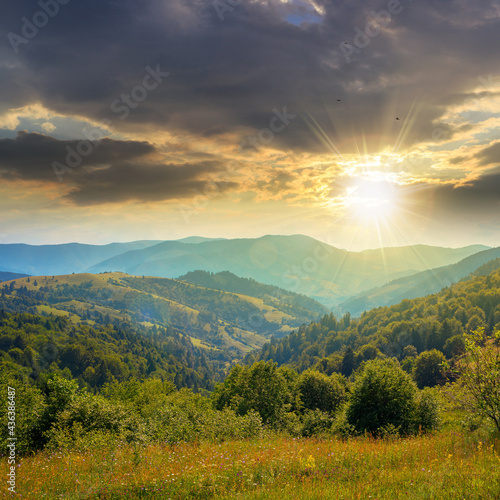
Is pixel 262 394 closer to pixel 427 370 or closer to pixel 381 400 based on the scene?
pixel 381 400

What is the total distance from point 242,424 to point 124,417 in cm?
1347

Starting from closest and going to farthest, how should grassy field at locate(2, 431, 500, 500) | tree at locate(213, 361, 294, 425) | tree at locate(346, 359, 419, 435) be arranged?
grassy field at locate(2, 431, 500, 500), tree at locate(346, 359, 419, 435), tree at locate(213, 361, 294, 425)

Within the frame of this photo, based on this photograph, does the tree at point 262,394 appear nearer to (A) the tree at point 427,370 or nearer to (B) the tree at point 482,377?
(B) the tree at point 482,377

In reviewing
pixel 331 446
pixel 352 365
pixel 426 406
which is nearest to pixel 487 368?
pixel 331 446

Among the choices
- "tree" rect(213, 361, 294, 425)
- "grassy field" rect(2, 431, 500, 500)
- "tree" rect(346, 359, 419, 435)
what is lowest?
"tree" rect(213, 361, 294, 425)

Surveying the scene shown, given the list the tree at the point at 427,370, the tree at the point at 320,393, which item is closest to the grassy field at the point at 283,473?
the tree at the point at 320,393

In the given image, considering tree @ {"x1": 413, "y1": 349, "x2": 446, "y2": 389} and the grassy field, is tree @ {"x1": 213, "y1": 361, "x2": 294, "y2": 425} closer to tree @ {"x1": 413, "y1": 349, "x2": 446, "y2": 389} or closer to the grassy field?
the grassy field

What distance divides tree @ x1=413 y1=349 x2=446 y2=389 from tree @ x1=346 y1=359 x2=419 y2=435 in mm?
87290

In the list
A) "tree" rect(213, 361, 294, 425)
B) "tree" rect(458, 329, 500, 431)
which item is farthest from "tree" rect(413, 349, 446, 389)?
"tree" rect(458, 329, 500, 431)

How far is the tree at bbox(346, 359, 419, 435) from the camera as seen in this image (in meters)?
28.6

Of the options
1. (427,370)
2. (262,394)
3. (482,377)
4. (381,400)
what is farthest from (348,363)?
(482,377)

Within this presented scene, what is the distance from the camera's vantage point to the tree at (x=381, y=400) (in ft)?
93.9

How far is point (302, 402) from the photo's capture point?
5788 centimetres

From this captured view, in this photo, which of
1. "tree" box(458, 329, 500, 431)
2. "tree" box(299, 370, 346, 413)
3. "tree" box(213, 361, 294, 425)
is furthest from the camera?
"tree" box(299, 370, 346, 413)
